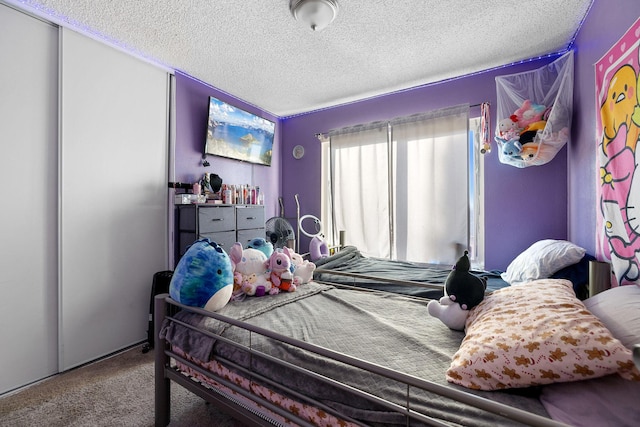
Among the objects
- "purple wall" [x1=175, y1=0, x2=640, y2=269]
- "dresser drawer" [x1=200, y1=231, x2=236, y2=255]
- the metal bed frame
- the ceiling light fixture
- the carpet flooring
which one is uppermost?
the ceiling light fixture

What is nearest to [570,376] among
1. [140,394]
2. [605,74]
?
[605,74]

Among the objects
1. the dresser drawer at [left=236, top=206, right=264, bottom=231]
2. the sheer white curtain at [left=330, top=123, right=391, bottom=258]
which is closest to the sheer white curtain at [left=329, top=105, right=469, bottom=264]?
the sheer white curtain at [left=330, top=123, right=391, bottom=258]

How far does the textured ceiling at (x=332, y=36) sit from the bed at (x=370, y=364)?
200 centimetres

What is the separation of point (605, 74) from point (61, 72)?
146 inches

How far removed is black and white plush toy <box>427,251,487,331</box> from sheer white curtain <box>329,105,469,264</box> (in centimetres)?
193

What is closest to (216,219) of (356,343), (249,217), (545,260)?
(249,217)

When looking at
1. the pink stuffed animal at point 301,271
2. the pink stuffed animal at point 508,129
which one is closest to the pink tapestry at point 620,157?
the pink stuffed animal at point 508,129

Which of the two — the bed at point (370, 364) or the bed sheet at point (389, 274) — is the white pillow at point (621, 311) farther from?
the bed sheet at point (389, 274)

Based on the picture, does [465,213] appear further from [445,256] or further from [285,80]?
[285,80]

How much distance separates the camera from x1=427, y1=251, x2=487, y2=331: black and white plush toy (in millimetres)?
1256

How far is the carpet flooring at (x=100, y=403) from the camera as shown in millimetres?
1574

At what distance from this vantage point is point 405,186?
3373mm

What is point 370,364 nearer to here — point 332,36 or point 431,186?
point 332,36

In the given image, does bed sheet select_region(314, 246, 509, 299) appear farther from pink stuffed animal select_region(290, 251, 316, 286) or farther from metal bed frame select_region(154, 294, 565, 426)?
metal bed frame select_region(154, 294, 565, 426)
